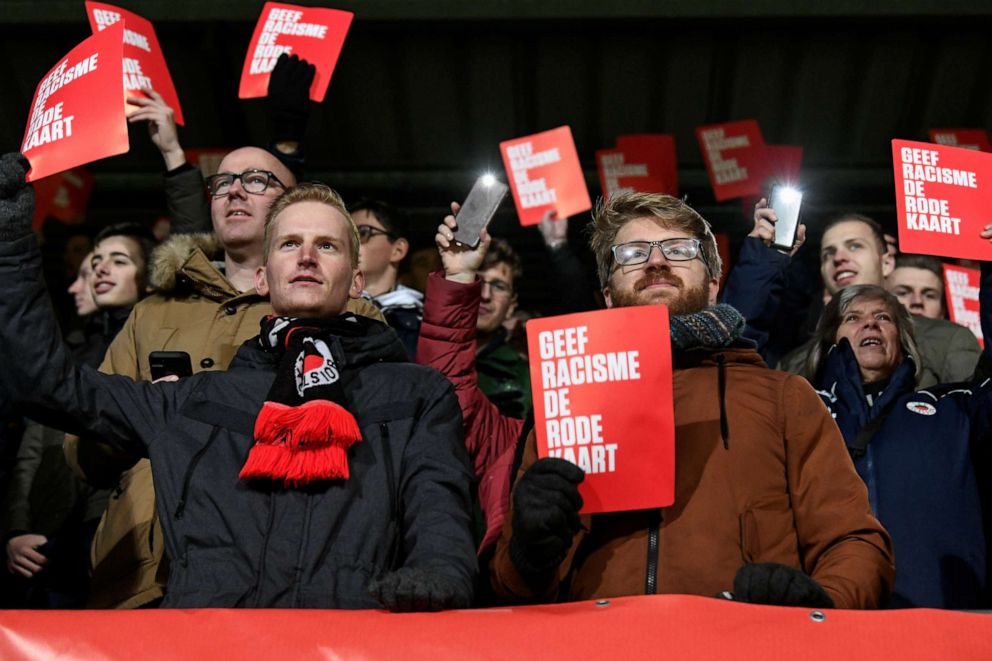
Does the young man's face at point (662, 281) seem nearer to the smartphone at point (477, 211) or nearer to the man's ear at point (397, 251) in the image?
the smartphone at point (477, 211)

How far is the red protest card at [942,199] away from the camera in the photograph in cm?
333

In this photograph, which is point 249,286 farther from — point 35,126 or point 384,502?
point 384,502

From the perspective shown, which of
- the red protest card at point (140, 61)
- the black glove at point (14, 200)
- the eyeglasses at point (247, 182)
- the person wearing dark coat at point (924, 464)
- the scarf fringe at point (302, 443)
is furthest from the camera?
the red protest card at point (140, 61)

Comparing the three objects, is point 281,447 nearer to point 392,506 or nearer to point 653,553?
point 392,506

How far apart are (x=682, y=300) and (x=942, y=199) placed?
3.21 ft

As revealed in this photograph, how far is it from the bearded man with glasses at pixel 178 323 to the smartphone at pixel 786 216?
4.03ft

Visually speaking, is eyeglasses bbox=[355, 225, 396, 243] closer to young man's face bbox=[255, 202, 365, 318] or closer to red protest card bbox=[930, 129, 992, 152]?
young man's face bbox=[255, 202, 365, 318]

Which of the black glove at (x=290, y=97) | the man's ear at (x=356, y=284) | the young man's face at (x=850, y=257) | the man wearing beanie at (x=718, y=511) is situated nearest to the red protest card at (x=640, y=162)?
the young man's face at (x=850, y=257)

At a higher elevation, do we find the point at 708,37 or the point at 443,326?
the point at 708,37

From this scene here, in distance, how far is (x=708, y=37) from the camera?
23.1ft

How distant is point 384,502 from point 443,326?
0.89 meters

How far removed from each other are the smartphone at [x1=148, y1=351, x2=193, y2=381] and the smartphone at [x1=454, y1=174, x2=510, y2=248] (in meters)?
0.89

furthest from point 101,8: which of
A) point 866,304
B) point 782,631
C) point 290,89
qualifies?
point 782,631

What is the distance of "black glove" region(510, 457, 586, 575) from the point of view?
227 centimetres
